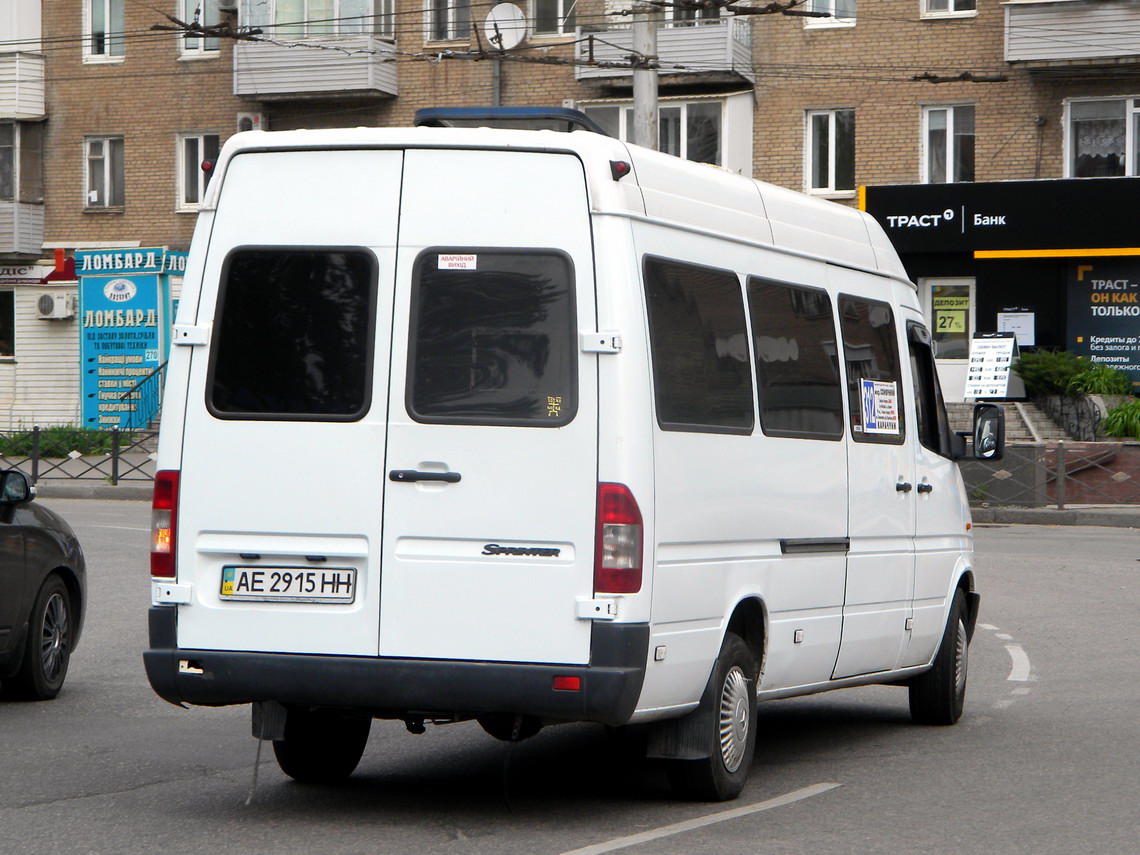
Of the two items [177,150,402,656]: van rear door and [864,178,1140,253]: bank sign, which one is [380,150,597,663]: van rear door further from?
[864,178,1140,253]: bank sign

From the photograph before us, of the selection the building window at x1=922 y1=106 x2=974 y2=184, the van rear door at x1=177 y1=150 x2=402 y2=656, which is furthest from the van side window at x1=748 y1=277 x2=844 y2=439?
the building window at x1=922 y1=106 x2=974 y2=184

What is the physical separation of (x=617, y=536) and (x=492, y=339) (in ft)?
2.81

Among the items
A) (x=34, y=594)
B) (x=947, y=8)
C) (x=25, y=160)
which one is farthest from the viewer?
(x=25, y=160)

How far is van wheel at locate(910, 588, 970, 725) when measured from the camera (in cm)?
948

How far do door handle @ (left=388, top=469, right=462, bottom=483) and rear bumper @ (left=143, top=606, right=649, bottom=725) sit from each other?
64 cm

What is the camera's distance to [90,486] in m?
29.7

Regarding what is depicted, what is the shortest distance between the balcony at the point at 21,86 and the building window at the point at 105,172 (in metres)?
1.46

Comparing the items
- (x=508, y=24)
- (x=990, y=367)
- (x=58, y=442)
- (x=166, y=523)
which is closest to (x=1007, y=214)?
(x=990, y=367)

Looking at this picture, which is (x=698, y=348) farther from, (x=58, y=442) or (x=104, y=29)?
(x=104, y=29)

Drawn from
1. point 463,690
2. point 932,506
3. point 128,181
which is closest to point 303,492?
point 463,690

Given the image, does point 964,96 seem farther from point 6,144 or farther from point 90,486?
point 6,144

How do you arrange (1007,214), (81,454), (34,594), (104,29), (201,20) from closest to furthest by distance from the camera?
(34,594)
(81,454)
(1007,214)
(201,20)
(104,29)

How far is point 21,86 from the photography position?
4009 centimetres

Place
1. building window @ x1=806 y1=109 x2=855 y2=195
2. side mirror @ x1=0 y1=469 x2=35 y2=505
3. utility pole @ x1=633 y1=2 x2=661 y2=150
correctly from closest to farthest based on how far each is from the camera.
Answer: side mirror @ x1=0 y1=469 x2=35 y2=505 < utility pole @ x1=633 y1=2 x2=661 y2=150 < building window @ x1=806 y1=109 x2=855 y2=195
